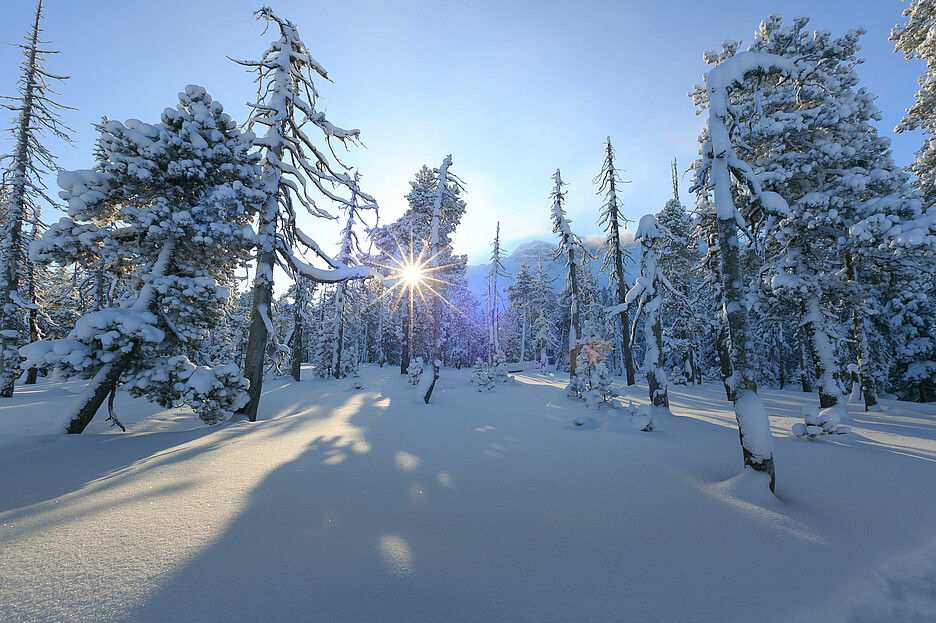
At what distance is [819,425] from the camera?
7.11 m

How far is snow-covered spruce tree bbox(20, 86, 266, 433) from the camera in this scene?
6637mm

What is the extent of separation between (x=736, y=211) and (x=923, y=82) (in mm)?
16236

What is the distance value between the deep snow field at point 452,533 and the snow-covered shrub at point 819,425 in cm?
86

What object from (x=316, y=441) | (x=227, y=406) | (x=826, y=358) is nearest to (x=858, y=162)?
(x=826, y=358)

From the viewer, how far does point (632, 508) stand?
3666 mm

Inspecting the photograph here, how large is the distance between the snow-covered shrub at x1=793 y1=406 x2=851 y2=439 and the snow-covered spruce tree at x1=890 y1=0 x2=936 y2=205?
10.9 m

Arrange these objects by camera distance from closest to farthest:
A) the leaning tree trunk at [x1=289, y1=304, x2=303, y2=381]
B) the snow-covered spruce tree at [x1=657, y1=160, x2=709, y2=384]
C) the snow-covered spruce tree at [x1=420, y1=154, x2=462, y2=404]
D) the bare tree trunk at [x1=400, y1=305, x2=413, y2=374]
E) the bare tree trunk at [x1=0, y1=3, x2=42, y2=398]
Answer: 1. the bare tree trunk at [x1=0, y1=3, x2=42, y2=398]
2. the snow-covered spruce tree at [x1=420, y1=154, x2=462, y2=404]
3. the snow-covered spruce tree at [x1=657, y1=160, x2=709, y2=384]
4. the leaning tree trunk at [x1=289, y1=304, x2=303, y2=381]
5. the bare tree trunk at [x1=400, y1=305, x2=413, y2=374]

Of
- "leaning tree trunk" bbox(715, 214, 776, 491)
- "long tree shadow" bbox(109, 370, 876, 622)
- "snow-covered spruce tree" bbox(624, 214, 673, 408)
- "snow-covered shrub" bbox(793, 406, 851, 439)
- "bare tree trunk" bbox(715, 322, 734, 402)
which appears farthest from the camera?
"bare tree trunk" bbox(715, 322, 734, 402)

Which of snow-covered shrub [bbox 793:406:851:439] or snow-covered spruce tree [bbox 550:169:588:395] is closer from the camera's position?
snow-covered shrub [bbox 793:406:851:439]

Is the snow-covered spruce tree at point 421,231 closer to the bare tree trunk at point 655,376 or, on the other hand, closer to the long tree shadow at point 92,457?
the bare tree trunk at point 655,376

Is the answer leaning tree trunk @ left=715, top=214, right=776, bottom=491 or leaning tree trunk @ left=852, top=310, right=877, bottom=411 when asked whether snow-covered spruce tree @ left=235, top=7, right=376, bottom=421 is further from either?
leaning tree trunk @ left=852, top=310, right=877, bottom=411

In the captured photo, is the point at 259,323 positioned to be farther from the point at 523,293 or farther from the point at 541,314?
the point at 523,293

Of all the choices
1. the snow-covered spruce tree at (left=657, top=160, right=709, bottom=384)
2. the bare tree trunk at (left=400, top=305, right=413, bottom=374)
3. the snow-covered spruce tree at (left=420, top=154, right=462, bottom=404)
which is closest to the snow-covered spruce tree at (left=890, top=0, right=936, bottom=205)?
the snow-covered spruce tree at (left=657, top=160, right=709, bottom=384)

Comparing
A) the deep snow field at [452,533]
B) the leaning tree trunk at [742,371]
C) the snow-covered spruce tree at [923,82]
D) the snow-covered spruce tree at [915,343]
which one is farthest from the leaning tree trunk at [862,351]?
the leaning tree trunk at [742,371]
